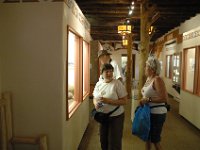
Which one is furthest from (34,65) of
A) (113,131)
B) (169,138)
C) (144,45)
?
(144,45)

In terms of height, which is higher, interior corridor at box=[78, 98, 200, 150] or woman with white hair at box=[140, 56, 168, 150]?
woman with white hair at box=[140, 56, 168, 150]

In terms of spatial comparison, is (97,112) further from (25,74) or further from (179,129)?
(179,129)

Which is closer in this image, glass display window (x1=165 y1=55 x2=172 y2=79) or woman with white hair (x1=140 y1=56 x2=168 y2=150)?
woman with white hair (x1=140 y1=56 x2=168 y2=150)

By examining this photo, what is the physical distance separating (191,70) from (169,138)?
209 centimetres

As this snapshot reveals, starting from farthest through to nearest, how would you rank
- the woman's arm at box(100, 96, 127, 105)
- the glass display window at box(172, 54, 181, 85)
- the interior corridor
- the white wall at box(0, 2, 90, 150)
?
the glass display window at box(172, 54, 181, 85), the interior corridor, the woman's arm at box(100, 96, 127, 105), the white wall at box(0, 2, 90, 150)

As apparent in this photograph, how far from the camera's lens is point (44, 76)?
9.21 feet

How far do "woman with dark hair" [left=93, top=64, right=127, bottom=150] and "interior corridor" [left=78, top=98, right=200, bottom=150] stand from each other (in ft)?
3.88

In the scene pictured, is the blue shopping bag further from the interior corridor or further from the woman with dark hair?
the interior corridor

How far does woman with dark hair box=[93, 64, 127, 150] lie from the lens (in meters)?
3.06

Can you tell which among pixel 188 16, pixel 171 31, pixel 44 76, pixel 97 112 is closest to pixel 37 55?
pixel 44 76

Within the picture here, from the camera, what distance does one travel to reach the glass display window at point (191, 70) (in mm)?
5570

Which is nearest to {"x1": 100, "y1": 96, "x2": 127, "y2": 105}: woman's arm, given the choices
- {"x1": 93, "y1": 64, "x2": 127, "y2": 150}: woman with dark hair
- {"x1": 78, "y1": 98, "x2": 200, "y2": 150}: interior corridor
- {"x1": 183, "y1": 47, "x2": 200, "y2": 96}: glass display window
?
{"x1": 93, "y1": 64, "x2": 127, "y2": 150}: woman with dark hair

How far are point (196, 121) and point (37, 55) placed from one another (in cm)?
409

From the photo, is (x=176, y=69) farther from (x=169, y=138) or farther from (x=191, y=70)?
(x=169, y=138)
